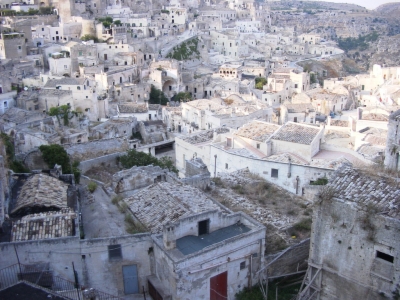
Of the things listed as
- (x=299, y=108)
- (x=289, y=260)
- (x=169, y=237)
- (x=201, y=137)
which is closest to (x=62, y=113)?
(x=201, y=137)

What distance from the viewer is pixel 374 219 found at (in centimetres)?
958

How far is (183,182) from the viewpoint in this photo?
16.7m

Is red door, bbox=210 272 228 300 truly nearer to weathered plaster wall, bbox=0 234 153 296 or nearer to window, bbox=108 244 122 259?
weathered plaster wall, bbox=0 234 153 296

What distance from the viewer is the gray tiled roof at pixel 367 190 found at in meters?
9.71

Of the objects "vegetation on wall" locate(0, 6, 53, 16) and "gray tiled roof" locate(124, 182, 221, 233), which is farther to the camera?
"vegetation on wall" locate(0, 6, 53, 16)

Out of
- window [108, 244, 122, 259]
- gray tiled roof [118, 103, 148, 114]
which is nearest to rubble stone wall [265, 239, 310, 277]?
window [108, 244, 122, 259]

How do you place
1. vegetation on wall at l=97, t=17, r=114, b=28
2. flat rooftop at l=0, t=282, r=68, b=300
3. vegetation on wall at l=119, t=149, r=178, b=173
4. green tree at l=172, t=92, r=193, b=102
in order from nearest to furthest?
flat rooftop at l=0, t=282, r=68, b=300, vegetation on wall at l=119, t=149, r=178, b=173, green tree at l=172, t=92, r=193, b=102, vegetation on wall at l=97, t=17, r=114, b=28

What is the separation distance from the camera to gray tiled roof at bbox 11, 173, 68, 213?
550 inches

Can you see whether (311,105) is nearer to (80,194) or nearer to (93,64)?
(93,64)

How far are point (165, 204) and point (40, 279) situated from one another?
451 cm

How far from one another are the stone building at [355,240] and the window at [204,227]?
10.5 ft

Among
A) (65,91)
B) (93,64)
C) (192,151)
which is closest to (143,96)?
(93,64)

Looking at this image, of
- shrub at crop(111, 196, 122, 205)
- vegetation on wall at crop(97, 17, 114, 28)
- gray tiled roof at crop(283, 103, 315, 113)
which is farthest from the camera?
vegetation on wall at crop(97, 17, 114, 28)

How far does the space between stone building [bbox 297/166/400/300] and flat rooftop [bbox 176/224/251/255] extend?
2.64 m
